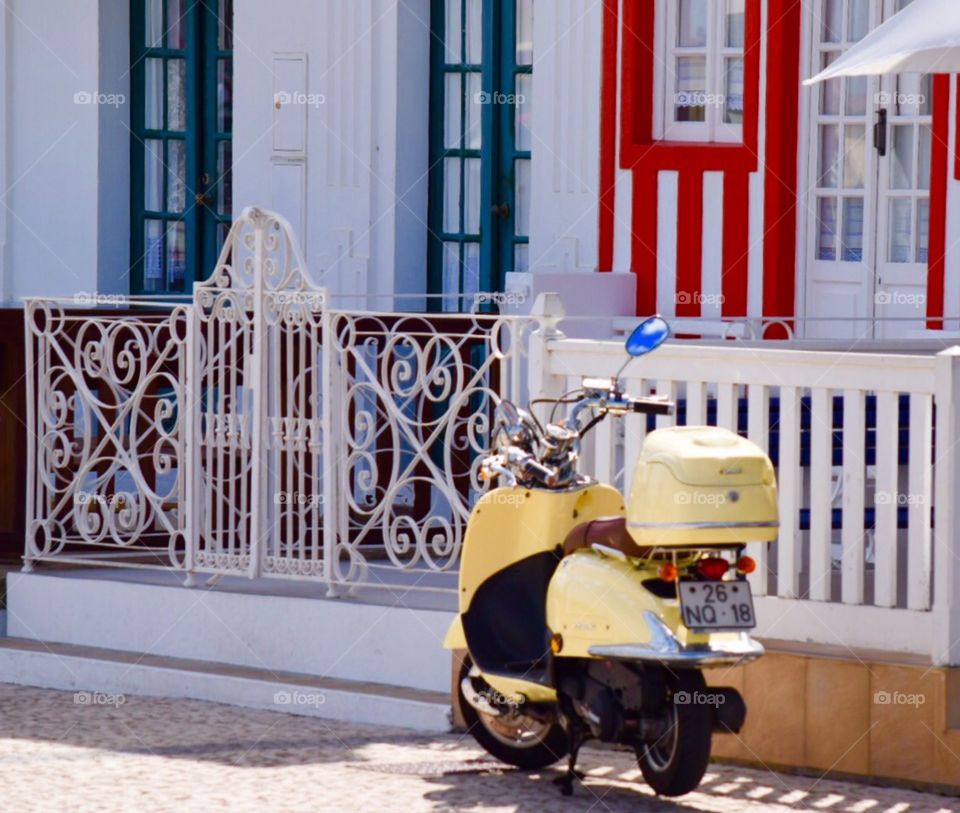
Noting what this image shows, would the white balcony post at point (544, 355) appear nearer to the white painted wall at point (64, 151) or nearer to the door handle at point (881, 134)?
the door handle at point (881, 134)

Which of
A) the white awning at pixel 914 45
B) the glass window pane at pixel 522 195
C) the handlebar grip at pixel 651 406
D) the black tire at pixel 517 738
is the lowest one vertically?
the black tire at pixel 517 738

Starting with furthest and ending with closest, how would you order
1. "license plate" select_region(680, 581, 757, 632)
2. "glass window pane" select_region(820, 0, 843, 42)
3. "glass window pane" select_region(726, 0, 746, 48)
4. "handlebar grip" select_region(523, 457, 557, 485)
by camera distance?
"glass window pane" select_region(726, 0, 746, 48), "glass window pane" select_region(820, 0, 843, 42), "handlebar grip" select_region(523, 457, 557, 485), "license plate" select_region(680, 581, 757, 632)

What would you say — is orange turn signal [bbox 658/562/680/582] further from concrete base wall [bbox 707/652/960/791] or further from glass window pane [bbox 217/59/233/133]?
glass window pane [bbox 217/59/233/133]

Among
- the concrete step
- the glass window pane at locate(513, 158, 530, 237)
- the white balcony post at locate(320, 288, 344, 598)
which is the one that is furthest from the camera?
the glass window pane at locate(513, 158, 530, 237)

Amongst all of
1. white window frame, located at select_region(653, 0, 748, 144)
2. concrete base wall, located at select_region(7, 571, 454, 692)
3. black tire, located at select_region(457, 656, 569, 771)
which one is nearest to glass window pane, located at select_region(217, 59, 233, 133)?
white window frame, located at select_region(653, 0, 748, 144)

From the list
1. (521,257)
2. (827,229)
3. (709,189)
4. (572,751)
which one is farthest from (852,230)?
(572,751)

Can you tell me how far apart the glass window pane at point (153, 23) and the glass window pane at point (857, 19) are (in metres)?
4.91

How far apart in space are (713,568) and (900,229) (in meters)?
4.77

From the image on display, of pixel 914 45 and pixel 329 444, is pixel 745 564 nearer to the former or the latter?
pixel 329 444

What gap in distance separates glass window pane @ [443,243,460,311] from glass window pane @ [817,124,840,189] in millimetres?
2407

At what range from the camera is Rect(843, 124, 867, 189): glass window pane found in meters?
10.4

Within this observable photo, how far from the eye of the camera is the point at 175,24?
13383 millimetres

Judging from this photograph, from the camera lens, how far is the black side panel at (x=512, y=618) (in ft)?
21.1

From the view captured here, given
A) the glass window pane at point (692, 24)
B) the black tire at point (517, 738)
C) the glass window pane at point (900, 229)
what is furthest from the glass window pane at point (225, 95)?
the black tire at point (517, 738)
